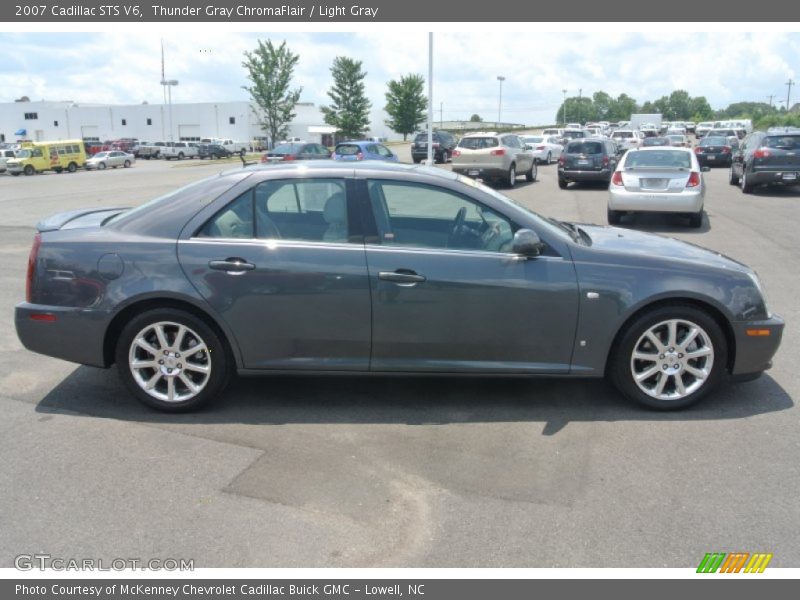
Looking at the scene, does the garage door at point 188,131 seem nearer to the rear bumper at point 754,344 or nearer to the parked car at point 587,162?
the parked car at point 587,162

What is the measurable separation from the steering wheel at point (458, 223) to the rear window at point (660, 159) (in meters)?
10.1

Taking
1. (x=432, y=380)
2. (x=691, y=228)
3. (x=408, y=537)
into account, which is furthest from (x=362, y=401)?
(x=691, y=228)

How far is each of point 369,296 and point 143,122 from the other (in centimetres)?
9893

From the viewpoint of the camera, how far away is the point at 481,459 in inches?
161

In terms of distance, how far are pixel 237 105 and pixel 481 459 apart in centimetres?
Answer: 8842

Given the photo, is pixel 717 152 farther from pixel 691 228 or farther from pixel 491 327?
pixel 491 327

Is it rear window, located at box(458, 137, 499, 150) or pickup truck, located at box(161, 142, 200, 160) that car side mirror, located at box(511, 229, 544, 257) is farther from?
pickup truck, located at box(161, 142, 200, 160)

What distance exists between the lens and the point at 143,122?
94062 mm

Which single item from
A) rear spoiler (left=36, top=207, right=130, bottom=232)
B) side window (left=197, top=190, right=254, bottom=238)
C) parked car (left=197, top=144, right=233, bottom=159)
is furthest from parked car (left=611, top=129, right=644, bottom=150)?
side window (left=197, top=190, right=254, bottom=238)

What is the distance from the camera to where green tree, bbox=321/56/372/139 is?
6962 cm

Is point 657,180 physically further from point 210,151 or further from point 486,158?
point 210,151

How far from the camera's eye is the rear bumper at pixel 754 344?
462 cm
